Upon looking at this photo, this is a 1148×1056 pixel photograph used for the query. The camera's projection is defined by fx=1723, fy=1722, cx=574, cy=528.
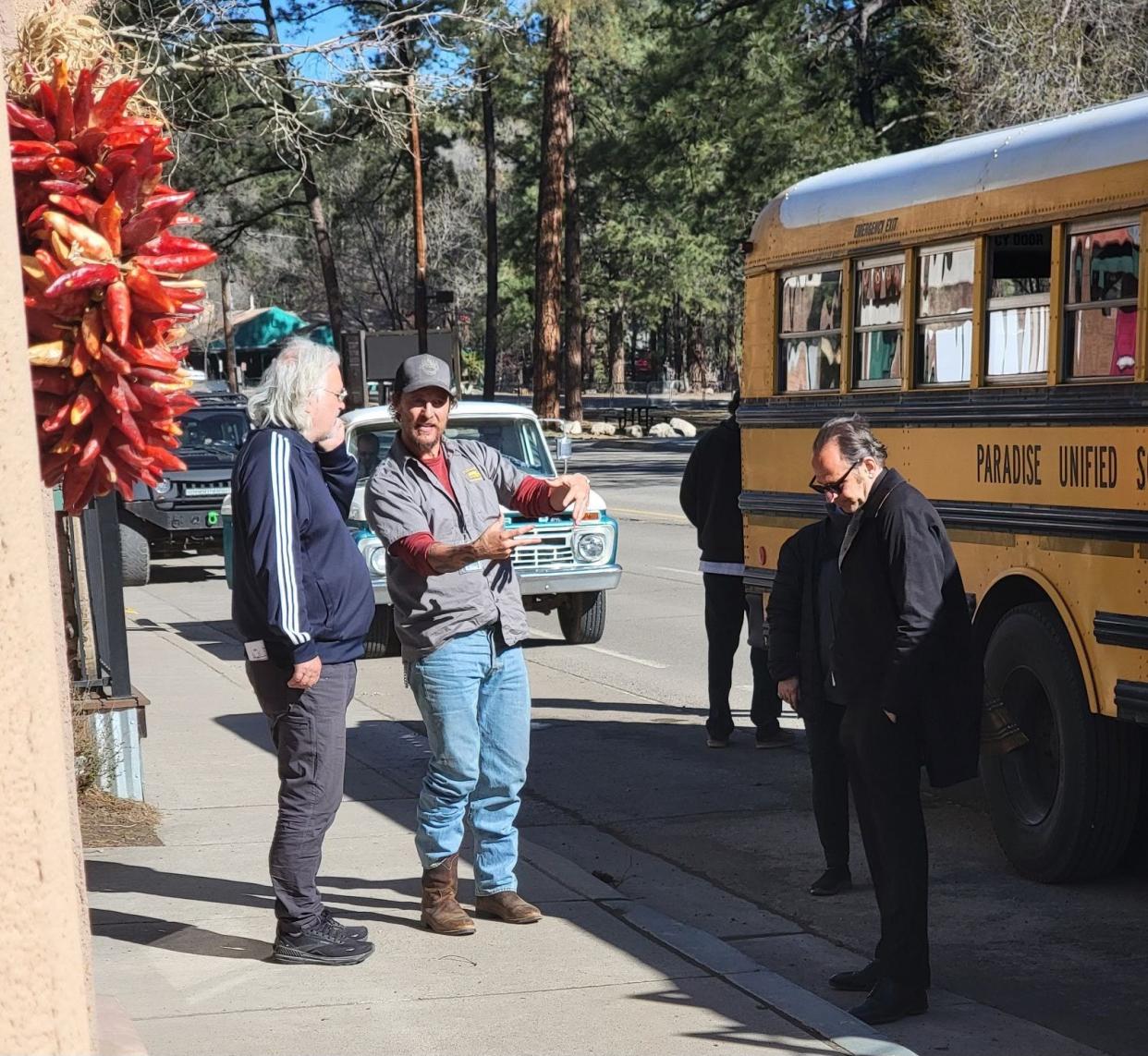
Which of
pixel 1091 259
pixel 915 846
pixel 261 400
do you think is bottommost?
pixel 915 846

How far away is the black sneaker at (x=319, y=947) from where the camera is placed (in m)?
5.46

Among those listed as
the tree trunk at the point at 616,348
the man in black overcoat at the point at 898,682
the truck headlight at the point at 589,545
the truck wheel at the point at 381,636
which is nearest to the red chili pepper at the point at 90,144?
the man in black overcoat at the point at 898,682

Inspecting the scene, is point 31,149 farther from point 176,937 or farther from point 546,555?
point 546,555

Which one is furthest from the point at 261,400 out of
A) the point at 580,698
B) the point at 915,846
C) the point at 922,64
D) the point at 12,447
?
the point at 922,64

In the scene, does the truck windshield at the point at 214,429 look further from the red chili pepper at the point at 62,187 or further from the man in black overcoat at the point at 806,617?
the red chili pepper at the point at 62,187

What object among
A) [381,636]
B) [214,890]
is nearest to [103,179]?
[214,890]

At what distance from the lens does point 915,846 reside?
206 inches

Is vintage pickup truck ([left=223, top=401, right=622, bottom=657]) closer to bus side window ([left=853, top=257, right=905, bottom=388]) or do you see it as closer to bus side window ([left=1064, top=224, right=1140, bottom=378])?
bus side window ([left=853, top=257, right=905, bottom=388])

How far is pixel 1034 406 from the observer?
22.9 feet

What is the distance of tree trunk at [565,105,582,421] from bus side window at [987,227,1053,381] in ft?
126

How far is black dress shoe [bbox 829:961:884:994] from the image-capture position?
5.30 meters

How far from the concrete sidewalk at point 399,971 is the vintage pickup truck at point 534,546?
16.3 feet

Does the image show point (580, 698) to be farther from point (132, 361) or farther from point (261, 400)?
point (132, 361)

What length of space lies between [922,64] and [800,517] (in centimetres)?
2856
